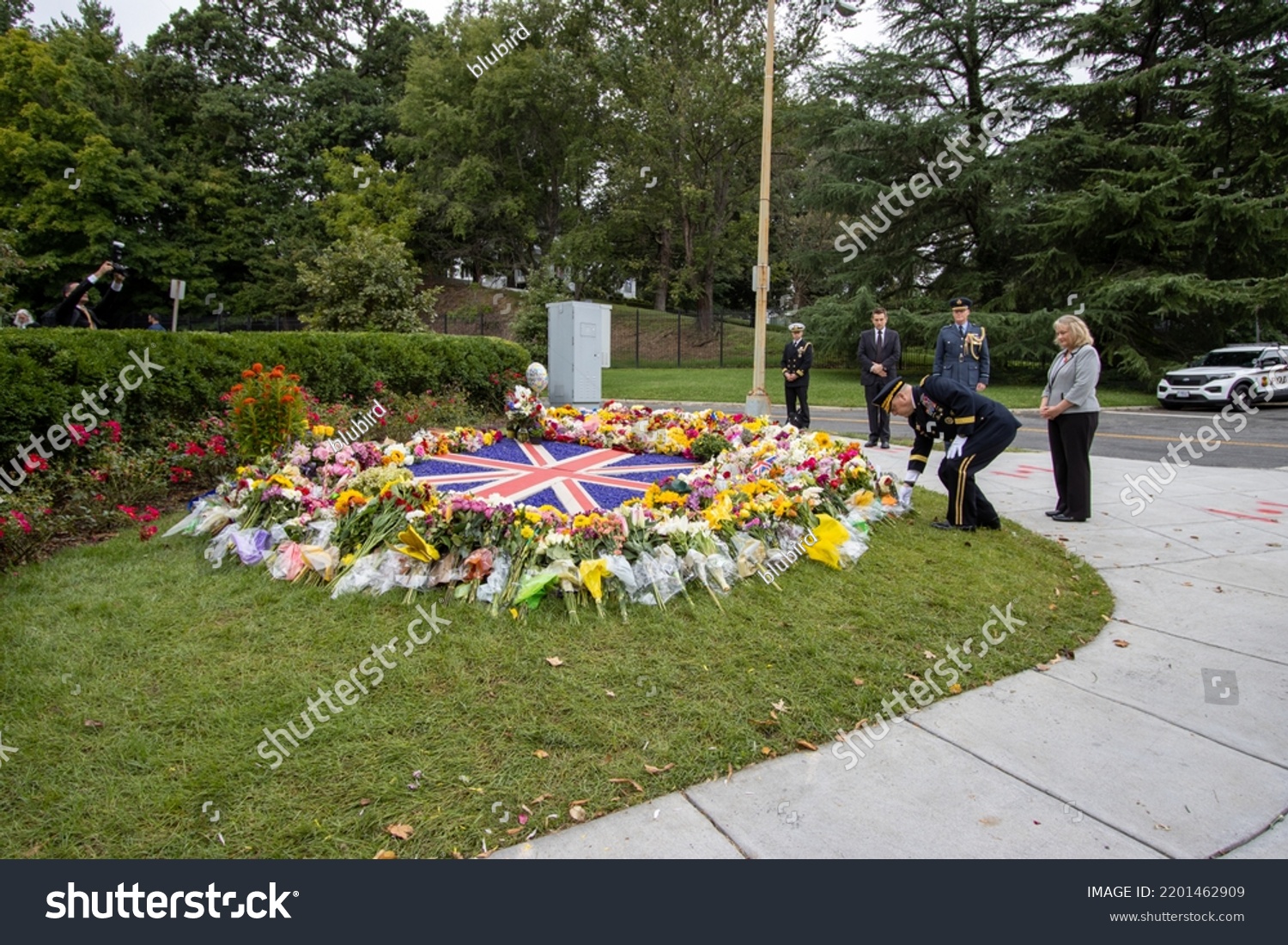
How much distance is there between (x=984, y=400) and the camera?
5109 millimetres

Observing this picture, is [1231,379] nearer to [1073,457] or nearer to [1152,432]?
[1152,432]

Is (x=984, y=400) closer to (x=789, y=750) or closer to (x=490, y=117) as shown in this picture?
(x=789, y=750)

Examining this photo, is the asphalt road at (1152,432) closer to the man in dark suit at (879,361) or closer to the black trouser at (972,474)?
the man in dark suit at (879,361)

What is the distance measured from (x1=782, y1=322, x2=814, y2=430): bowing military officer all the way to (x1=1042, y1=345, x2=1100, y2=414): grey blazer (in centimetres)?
397

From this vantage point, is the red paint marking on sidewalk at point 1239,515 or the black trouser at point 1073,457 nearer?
the black trouser at point 1073,457

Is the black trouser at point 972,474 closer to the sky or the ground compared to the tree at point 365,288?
closer to the ground

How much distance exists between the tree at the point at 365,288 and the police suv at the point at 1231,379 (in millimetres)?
16280

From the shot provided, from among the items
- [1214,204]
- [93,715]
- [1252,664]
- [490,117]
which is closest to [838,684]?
[1252,664]

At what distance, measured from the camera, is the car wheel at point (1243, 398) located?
14961 mm

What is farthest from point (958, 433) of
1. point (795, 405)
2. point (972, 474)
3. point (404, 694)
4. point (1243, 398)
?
point (1243, 398)

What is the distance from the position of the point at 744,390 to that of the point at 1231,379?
1026cm

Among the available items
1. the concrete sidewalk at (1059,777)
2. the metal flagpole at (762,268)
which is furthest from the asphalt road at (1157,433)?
the concrete sidewalk at (1059,777)

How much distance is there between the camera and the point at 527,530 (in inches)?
147

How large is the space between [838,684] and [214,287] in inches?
1385
